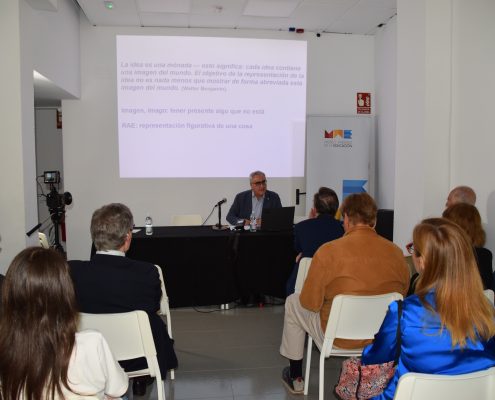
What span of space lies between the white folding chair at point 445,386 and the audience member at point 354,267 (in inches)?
42.5

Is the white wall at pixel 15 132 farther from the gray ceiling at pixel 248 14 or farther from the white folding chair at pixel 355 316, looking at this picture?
the white folding chair at pixel 355 316

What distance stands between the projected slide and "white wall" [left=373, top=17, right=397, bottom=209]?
1110 mm

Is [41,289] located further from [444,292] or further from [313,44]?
[313,44]

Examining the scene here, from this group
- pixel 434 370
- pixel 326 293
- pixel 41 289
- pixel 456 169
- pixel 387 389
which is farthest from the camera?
pixel 456 169

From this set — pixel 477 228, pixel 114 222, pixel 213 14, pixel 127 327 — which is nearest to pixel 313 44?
pixel 213 14

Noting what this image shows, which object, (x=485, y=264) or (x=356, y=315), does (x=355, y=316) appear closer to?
(x=356, y=315)

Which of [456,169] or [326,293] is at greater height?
[456,169]

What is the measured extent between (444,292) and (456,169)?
100 inches

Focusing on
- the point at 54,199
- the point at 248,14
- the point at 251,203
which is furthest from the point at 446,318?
the point at 248,14

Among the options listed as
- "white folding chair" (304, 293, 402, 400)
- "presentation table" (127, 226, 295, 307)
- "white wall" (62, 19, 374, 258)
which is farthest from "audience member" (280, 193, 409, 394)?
"white wall" (62, 19, 374, 258)

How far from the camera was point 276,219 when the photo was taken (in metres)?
4.61

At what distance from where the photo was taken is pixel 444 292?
1.52m

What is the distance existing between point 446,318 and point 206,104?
5.28 metres

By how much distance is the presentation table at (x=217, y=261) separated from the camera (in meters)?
4.34
